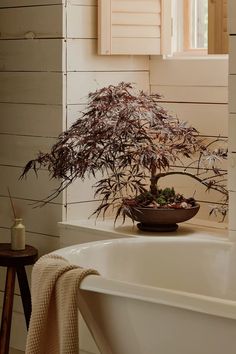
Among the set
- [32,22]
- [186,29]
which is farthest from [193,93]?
[32,22]

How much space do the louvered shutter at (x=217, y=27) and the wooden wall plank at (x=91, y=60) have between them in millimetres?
533

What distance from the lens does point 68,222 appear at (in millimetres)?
4098

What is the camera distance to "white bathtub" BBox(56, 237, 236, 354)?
8.61 ft

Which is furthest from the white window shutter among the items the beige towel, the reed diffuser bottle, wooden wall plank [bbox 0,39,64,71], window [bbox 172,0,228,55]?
the beige towel

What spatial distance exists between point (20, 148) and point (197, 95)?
84cm

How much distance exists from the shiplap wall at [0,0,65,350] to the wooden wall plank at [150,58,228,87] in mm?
561

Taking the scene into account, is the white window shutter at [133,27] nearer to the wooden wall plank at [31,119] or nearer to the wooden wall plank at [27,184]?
the wooden wall plank at [31,119]

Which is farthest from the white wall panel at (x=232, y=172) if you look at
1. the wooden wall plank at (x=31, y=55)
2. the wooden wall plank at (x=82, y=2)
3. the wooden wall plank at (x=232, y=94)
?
the wooden wall plank at (x=82, y=2)

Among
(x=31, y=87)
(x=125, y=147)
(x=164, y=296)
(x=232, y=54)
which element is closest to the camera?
(x=164, y=296)

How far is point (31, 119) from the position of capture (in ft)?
13.9

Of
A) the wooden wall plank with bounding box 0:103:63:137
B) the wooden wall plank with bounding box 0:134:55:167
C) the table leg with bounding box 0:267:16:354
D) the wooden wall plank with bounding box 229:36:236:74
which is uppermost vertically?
the wooden wall plank with bounding box 229:36:236:74

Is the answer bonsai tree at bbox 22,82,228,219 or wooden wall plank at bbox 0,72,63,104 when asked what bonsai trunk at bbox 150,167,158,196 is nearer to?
bonsai tree at bbox 22,82,228,219

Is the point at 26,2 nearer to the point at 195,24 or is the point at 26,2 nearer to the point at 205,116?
the point at 195,24

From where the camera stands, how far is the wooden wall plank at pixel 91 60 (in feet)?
13.4
